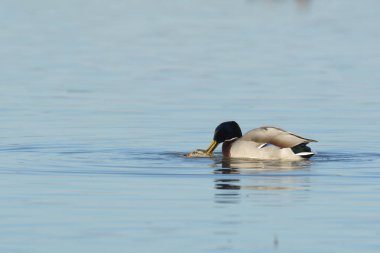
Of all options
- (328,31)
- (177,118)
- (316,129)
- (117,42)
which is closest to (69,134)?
(177,118)

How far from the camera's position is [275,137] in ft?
62.1

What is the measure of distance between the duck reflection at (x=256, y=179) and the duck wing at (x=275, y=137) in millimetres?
292

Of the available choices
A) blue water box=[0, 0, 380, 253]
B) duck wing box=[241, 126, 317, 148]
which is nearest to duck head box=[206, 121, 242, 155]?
duck wing box=[241, 126, 317, 148]

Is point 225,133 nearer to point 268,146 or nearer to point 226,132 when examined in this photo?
point 226,132

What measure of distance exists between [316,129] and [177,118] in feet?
8.10

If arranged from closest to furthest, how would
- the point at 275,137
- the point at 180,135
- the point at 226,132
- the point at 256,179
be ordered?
the point at 256,179, the point at 275,137, the point at 226,132, the point at 180,135

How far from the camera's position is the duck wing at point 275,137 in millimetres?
18750

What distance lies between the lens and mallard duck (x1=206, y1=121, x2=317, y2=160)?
18.8 meters

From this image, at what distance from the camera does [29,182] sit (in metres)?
15.9

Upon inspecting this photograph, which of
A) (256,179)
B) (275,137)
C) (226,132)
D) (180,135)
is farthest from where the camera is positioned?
(180,135)

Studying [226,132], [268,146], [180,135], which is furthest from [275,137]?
[180,135]

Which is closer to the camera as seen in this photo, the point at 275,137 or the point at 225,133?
the point at 275,137

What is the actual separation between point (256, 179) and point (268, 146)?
2.59 metres

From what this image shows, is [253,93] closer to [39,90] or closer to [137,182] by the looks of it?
[39,90]
